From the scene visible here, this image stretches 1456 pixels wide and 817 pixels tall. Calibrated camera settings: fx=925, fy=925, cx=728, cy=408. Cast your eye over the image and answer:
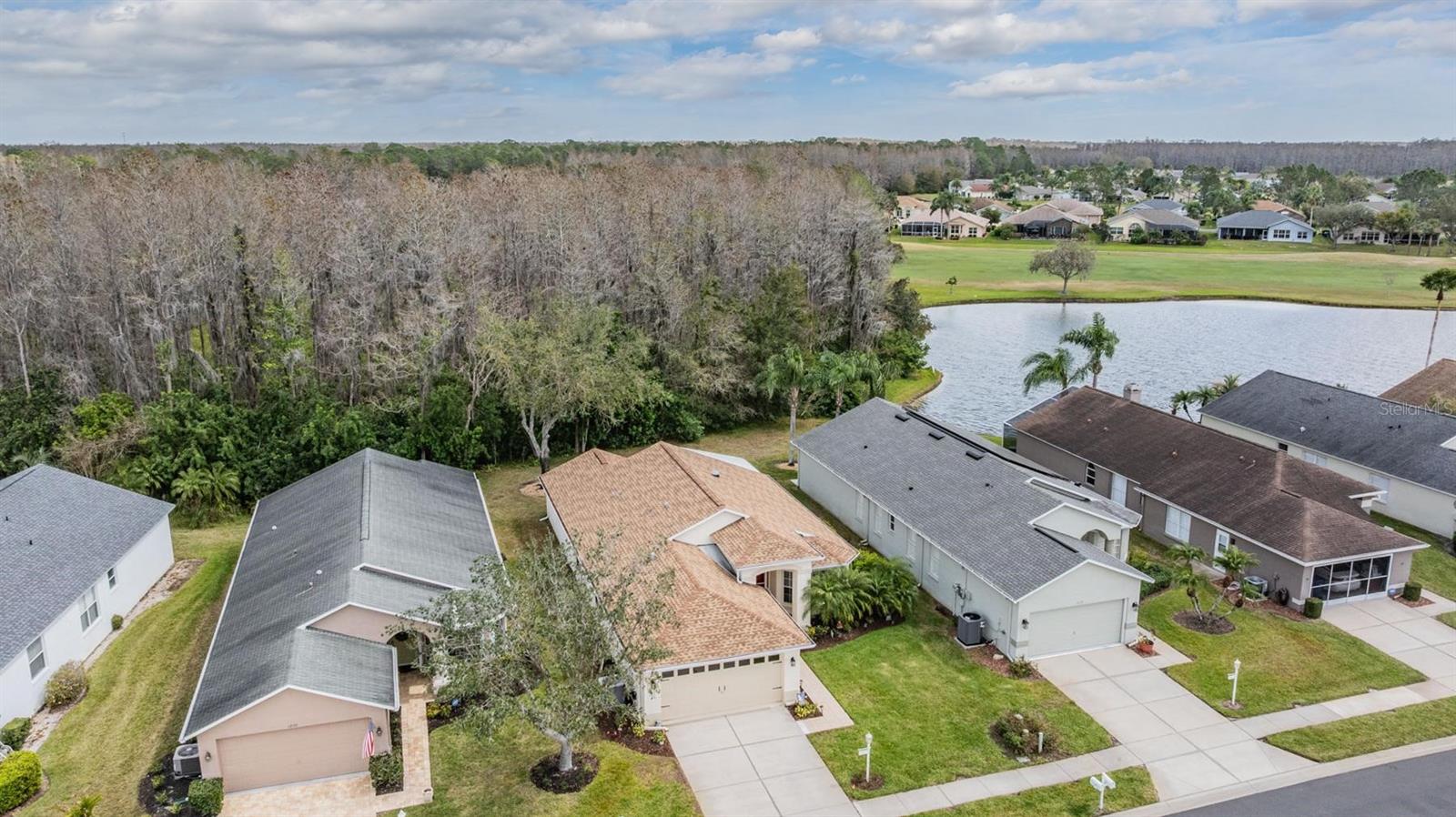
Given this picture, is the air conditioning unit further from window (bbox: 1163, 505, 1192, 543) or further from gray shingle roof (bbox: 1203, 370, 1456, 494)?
gray shingle roof (bbox: 1203, 370, 1456, 494)

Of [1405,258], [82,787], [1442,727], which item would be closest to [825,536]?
[1442,727]

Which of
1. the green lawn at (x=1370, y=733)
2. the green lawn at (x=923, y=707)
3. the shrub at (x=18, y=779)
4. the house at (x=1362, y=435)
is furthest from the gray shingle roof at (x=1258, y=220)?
the shrub at (x=18, y=779)

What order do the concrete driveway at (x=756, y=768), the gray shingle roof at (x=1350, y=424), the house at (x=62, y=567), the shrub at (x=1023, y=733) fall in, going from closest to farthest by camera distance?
the concrete driveway at (x=756, y=768) → the shrub at (x=1023, y=733) → the house at (x=62, y=567) → the gray shingle roof at (x=1350, y=424)

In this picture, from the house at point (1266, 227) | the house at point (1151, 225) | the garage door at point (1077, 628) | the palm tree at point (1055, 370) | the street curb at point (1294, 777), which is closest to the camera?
the street curb at point (1294, 777)

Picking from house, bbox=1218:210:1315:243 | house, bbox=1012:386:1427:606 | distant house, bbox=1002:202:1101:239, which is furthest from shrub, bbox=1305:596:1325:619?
house, bbox=1218:210:1315:243

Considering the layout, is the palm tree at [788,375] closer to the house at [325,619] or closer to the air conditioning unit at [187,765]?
the house at [325,619]

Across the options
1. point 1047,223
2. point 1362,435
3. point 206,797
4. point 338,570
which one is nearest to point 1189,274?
point 1047,223

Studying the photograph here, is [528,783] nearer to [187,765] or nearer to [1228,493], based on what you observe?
[187,765]
